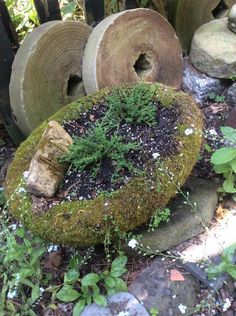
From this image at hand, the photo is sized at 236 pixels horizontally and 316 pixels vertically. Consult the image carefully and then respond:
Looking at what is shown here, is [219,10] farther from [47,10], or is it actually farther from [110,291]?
[110,291]

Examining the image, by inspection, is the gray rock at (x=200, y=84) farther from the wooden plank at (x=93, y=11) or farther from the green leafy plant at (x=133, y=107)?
the green leafy plant at (x=133, y=107)

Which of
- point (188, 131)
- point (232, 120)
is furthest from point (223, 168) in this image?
point (232, 120)

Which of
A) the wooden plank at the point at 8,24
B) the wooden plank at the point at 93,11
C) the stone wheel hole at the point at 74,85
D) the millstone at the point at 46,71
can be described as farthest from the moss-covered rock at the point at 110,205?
the wooden plank at the point at 93,11

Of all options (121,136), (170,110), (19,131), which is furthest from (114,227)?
(19,131)

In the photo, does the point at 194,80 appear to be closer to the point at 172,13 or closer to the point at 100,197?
the point at 172,13

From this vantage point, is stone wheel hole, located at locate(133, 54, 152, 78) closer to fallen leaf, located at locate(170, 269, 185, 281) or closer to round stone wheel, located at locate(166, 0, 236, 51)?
round stone wheel, located at locate(166, 0, 236, 51)

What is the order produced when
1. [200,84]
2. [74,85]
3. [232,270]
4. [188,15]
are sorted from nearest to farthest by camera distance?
[232,270] < [74,85] < [200,84] < [188,15]

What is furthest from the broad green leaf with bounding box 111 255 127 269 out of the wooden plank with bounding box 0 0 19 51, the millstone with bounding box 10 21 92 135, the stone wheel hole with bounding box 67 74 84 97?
the wooden plank with bounding box 0 0 19 51
